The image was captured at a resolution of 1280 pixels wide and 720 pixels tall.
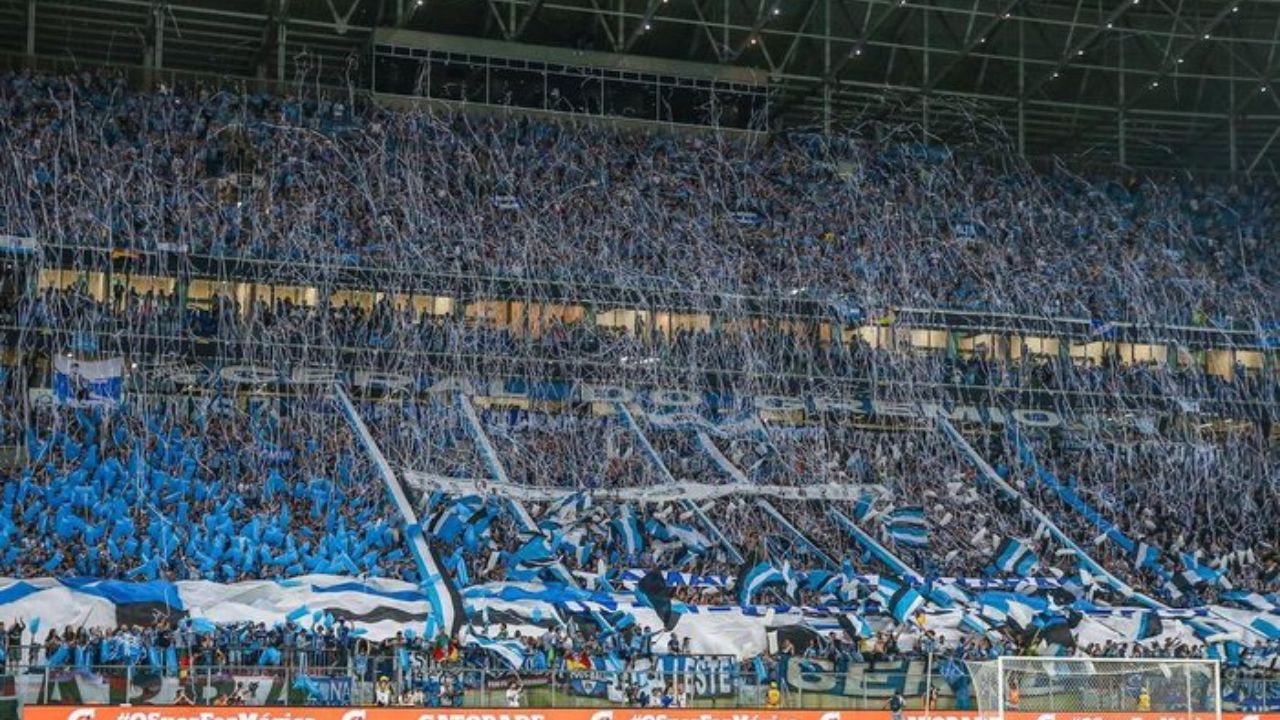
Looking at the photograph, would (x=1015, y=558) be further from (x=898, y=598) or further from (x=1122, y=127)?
(x=1122, y=127)

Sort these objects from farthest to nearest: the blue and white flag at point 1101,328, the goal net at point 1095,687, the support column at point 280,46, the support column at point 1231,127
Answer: the support column at point 1231,127 → the support column at point 280,46 → the blue and white flag at point 1101,328 → the goal net at point 1095,687

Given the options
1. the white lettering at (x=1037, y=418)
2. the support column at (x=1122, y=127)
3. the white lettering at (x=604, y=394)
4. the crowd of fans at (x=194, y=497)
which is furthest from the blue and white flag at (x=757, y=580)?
the support column at (x=1122, y=127)

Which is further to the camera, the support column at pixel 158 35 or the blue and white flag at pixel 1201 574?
the support column at pixel 158 35

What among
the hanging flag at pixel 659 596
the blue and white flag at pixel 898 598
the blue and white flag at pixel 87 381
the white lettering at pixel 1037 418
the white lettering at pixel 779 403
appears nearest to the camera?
the hanging flag at pixel 659 596

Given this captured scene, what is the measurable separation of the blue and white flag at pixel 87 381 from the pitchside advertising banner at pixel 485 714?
1745 cm

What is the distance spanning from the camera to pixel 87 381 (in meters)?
45.2

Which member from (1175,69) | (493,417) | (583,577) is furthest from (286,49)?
(1175,69)

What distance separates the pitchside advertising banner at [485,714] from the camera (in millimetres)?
27161

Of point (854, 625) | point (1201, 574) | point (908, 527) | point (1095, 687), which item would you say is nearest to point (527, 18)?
point (908, 527)

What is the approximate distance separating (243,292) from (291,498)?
24.0ft

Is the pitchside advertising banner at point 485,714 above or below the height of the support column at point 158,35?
below

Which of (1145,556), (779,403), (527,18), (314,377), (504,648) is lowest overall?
(504,648)

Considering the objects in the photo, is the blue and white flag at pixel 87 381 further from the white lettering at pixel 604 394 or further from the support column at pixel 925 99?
the support column at pixel 925 99

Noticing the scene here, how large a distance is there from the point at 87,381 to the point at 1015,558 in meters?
21.1
